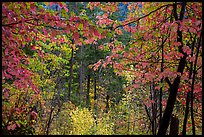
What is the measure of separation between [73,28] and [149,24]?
1733 mm

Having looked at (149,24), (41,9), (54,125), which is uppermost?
(149,24)

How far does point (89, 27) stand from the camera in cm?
244

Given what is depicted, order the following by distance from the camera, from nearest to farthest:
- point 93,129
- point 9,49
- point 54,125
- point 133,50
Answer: point 9,49, point 133,50, point 93,129, point 54,125

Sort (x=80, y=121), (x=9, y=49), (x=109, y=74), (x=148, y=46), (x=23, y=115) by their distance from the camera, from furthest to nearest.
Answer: (x=109, y=74) < (x=80, y=121) < (x=23, y=115) < (x=148, y=46) < (x=9, y=49)

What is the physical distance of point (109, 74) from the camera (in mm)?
18906

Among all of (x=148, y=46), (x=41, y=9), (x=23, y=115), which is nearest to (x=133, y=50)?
(x=148, y=46)

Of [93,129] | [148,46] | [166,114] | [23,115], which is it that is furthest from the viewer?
[93,129]

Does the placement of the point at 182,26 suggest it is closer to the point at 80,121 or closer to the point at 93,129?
the point at 93,129

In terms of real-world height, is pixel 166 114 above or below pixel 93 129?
above

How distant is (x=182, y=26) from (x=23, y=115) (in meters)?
4.13

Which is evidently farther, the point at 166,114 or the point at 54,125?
the point at 54,125

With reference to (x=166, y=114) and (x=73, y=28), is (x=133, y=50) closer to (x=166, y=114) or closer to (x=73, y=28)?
(x=166, y=114)

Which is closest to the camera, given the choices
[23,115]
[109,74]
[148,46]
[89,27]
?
→ [89,27]

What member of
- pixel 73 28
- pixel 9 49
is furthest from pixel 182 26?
pixel 9 49
